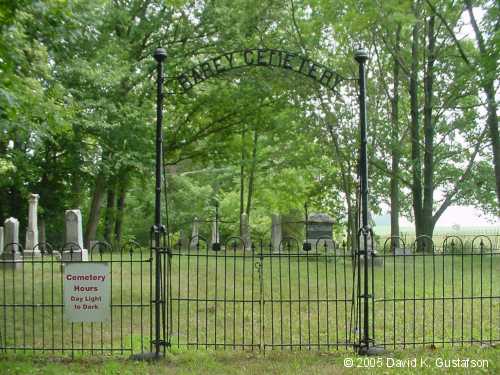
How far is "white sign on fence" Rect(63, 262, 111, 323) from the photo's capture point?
654cm

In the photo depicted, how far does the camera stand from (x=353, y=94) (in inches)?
642

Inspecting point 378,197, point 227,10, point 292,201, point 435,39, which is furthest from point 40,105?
point 292,201

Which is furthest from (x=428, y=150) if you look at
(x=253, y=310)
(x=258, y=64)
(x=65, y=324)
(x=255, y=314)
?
(x=65, y=324)

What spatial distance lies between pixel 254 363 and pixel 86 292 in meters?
2.20

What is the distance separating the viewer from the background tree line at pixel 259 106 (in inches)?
635

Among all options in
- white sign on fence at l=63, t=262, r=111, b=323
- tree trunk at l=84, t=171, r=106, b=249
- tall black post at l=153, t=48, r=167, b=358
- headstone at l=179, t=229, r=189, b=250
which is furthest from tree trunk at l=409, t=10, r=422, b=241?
white sign on fence at l=63, t=262, r=111, b=323

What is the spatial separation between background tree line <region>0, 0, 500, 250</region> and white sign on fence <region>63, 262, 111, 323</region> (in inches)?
235

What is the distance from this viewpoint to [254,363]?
645 centimetres

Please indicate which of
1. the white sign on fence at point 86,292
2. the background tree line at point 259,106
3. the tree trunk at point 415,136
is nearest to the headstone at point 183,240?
the background tree line at point 259,106

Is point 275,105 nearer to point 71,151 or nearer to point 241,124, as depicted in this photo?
point 241,124

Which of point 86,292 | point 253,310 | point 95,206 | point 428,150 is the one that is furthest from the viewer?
point 95,206

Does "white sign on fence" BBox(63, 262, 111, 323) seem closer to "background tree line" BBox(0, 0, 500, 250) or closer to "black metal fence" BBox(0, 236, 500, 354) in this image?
"black metal fence" BBox(0, 236, 500, 354)

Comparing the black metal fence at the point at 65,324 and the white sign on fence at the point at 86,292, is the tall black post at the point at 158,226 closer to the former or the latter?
the black metal fence at the point at 65,324

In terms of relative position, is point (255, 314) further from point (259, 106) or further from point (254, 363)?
point (259, 106)
